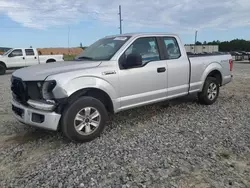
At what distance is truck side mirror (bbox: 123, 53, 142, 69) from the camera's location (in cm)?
413

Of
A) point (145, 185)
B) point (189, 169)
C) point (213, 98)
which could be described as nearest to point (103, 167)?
point (145, 185)

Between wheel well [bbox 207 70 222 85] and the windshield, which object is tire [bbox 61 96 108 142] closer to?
the windshield

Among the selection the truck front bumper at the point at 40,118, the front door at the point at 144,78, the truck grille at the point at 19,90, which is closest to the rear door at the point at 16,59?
the truck grille at the point at 19,90

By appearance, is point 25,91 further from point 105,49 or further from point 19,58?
point 19,58

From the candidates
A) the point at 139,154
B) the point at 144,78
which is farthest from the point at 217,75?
the point at 139,154

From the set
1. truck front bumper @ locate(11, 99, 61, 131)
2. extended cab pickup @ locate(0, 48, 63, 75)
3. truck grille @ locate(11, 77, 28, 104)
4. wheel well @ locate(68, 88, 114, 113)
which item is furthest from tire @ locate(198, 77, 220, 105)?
extended cab pickup @ locate(0, 48, 63, 75)

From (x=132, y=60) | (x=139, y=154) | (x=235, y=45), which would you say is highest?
Answer: (x=235, y=45)

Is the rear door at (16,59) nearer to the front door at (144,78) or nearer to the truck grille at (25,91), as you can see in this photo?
the truck grille at (25,91)

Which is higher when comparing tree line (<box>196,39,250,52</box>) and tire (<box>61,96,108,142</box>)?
tree line (<box>196,39,250,52</box>)

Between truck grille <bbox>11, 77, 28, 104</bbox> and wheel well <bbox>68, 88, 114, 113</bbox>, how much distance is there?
741mm

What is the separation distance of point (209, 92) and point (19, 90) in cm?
436

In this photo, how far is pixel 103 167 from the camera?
10.1 feet

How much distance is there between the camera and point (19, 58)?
16906mm

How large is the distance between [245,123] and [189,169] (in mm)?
2326
